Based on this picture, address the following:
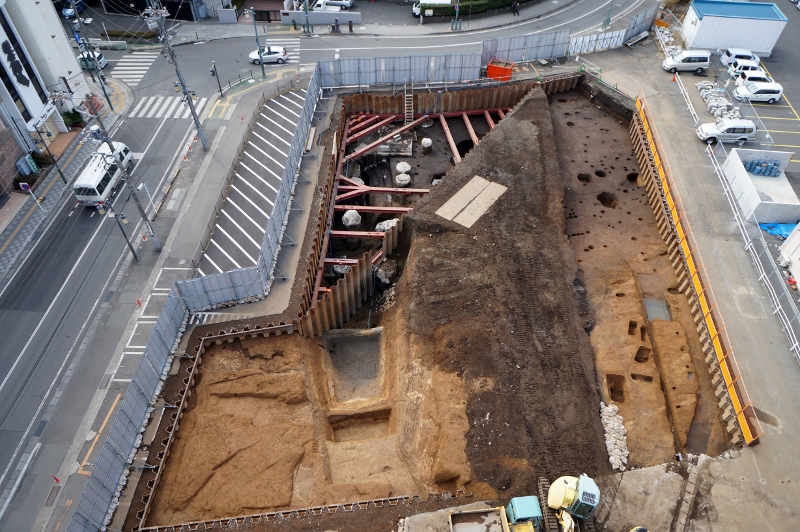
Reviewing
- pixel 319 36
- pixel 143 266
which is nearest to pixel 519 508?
pixel 143 266

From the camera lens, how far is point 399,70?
45.2m

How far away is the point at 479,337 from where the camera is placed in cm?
2719

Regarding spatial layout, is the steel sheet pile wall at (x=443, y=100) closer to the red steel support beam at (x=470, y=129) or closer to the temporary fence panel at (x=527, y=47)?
the red steel support beam at (x=470, y=129)

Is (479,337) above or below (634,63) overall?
below

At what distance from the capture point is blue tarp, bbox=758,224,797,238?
32750 mm

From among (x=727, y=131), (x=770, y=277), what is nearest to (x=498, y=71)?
(x=727, y=131)

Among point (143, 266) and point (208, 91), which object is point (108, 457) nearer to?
point (143, 266)

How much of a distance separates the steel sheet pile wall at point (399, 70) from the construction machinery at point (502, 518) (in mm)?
35348

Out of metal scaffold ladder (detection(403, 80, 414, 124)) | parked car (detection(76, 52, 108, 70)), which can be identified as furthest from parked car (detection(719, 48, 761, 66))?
parked car (detection(76, 52, 108, 70))

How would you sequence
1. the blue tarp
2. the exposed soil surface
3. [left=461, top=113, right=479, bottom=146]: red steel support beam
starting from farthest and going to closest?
[left=461, top=113, right=479, bottom=146]: red steel support beam, the blue tarp, the exposed soil surface

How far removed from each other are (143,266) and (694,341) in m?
31.9

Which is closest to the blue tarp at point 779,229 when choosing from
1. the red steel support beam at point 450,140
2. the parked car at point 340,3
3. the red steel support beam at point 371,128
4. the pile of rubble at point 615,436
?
the pile of rubble at point 615,436

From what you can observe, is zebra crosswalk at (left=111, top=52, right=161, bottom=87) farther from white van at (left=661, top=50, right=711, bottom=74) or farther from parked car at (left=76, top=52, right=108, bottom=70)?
white van at (left=661, top=50, right=711, bottom=74)

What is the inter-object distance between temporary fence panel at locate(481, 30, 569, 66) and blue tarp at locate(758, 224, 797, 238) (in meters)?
23.9
